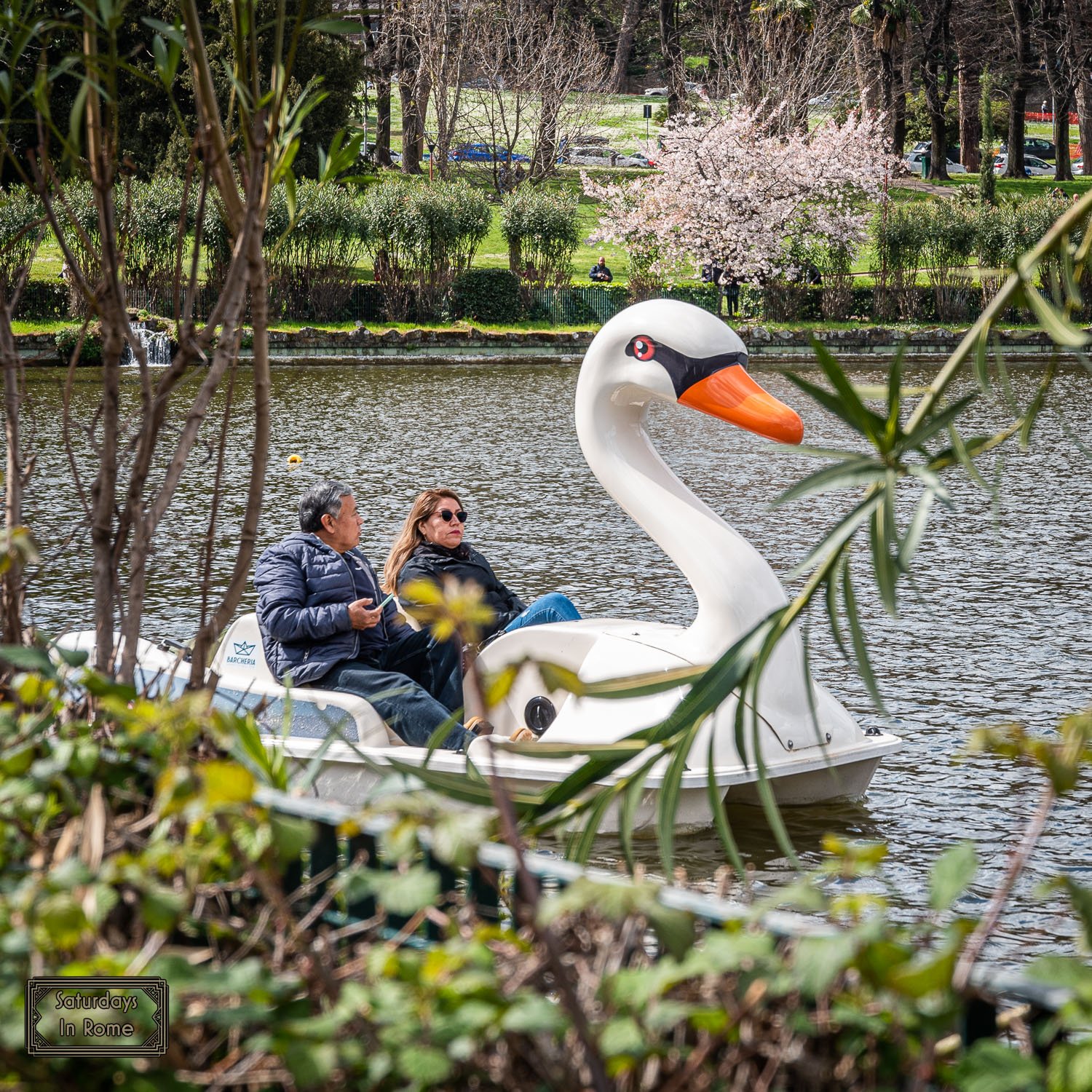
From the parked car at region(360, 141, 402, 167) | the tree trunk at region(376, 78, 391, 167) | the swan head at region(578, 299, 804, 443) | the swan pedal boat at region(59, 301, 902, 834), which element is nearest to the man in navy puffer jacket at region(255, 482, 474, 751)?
the swan pedal boat at region(59, 301, 902, 834)

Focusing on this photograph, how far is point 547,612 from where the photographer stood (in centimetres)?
606

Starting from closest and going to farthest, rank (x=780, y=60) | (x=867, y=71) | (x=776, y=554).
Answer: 1. (x=776, y=554)
2. (x=780, y=60)
3. (x=867, y=71)

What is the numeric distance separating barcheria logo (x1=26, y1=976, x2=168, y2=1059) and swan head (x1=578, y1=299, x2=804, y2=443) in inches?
161

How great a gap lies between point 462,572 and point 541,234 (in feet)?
89.4

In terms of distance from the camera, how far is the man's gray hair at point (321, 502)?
567 centimetres

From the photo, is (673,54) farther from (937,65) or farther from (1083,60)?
(1083,60)

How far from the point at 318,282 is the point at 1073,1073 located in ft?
99.7

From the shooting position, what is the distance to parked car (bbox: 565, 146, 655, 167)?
49.7 metres

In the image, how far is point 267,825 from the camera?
5.42 feet

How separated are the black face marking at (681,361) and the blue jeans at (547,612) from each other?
1129 mm

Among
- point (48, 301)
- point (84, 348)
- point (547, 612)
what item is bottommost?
point (547, 612)

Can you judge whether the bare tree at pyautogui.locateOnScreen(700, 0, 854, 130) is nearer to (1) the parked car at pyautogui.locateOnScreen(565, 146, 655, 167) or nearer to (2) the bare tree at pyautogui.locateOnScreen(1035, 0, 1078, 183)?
(1) the parked car at pyautogui.locateOnScreen(565, 146, 655, 167)

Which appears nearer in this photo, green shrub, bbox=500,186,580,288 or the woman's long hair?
the woman's long hair

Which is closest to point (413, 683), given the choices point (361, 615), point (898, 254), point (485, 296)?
point (361, 615)
